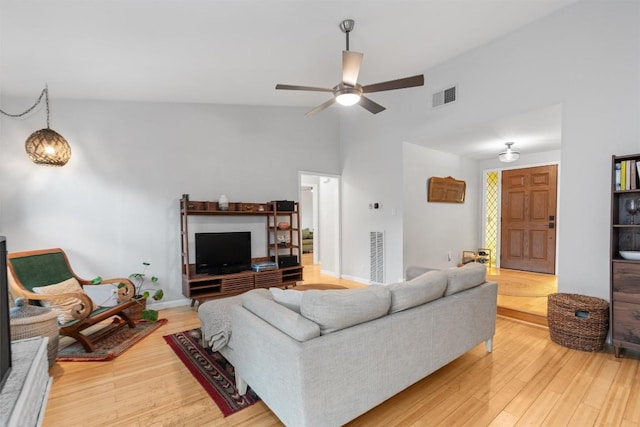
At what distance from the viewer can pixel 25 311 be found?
7.60 ft

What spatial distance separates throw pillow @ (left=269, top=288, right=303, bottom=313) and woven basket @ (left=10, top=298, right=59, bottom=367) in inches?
77.8

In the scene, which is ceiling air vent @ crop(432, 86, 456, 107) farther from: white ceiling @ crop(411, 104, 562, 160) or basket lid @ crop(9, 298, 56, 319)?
basket lid @ crop(9, 298, 56, 319)

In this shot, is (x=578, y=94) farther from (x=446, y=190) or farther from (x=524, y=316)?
(x=446, y=190)

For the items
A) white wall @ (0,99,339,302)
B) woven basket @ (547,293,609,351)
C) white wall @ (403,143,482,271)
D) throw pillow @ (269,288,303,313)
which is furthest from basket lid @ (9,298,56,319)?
woven basket @ (547,293,609,351)

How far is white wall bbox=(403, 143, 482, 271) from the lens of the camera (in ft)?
15.1

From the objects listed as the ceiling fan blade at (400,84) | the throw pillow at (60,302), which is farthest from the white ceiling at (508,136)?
the throw pillow at (60,302)

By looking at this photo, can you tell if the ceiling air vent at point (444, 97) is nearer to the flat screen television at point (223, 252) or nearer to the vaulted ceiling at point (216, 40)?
the vaulted ceiling at point (216, 40)

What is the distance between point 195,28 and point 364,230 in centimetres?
380

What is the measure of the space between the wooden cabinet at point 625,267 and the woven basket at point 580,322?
0.34 ft

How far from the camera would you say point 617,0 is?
258cm

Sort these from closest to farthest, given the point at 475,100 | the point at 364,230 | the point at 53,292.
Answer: the point at 53,292 < the point at 475,100 < the point at 364,230

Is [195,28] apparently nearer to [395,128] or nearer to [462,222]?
[395,128]

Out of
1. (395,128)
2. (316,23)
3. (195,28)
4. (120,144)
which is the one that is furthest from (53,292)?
(395,128)

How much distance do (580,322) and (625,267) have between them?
594 mm
